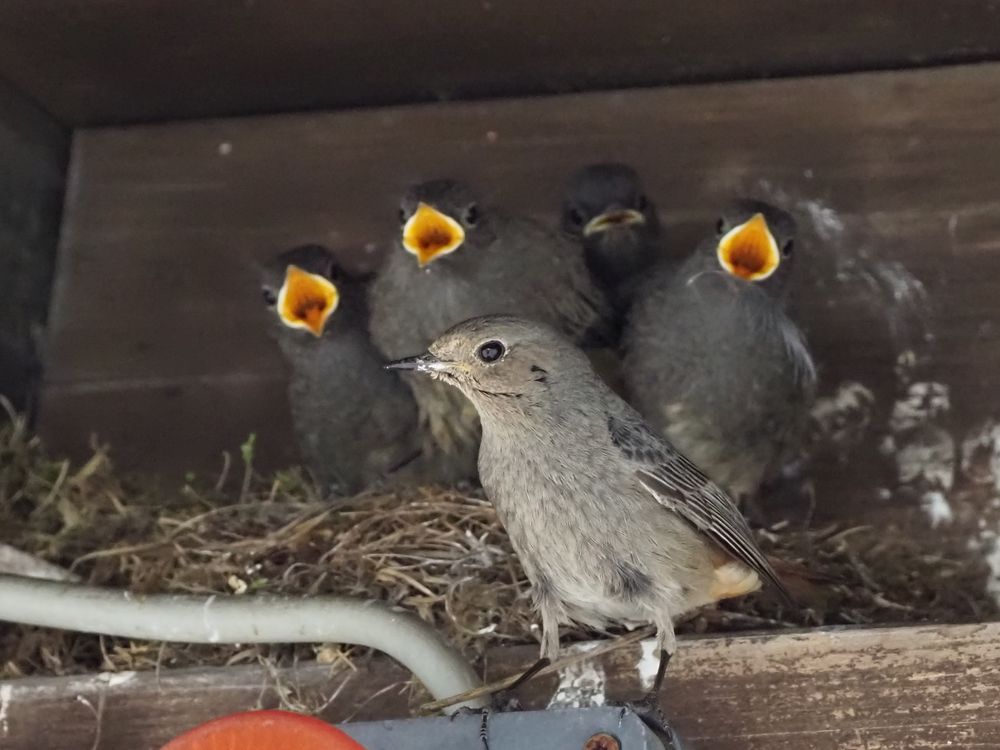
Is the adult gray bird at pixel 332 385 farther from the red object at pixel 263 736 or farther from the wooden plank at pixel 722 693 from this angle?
the red object at pixel 263 736

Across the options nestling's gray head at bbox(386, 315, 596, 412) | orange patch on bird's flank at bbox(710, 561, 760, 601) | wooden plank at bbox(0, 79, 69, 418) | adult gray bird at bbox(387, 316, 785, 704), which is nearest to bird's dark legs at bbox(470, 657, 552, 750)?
adult gray bird at bbox(387, 316, 785, 704)

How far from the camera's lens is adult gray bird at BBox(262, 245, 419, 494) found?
9.74ft

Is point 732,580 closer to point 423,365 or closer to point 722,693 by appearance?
point 722,693

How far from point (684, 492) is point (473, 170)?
1.24 metres

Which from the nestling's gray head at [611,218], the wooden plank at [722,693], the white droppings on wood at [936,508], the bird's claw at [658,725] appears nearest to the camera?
the bird's claw at [658,725]

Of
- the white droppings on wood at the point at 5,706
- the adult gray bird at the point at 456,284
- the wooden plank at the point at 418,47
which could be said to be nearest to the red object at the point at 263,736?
the white droppings on wood at the point at 5,706

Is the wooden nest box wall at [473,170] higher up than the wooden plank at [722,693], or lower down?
higher up

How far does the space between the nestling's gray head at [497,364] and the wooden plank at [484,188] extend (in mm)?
863

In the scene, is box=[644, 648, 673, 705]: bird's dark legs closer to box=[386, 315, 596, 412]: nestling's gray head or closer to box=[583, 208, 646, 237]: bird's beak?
box=[386, 315, 596, 412]: nestling's gray head

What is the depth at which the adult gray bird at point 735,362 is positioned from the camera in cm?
275

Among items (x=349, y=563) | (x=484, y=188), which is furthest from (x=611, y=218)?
(x=349, y=563)

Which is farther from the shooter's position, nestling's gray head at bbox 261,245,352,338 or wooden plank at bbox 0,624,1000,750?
nestling's gray head at bbox 261,245,352,338

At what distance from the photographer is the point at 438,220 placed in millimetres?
2826

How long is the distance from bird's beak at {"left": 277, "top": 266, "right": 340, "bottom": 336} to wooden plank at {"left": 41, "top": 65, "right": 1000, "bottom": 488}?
20 centimetres
